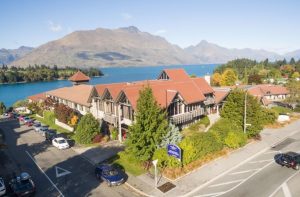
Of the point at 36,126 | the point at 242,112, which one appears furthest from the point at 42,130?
the point at 242,112

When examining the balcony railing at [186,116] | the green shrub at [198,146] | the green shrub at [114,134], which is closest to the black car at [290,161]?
the green shrub at [198,146]

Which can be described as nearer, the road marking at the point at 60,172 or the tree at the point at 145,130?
the tree at the point at 145,130

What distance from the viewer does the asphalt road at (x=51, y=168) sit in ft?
91.9

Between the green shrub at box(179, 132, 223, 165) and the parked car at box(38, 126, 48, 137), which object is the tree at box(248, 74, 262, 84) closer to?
the green shrub at box(179, 132, 223, 165)

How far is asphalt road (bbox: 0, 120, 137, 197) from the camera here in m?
28.0

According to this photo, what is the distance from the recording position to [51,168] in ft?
113

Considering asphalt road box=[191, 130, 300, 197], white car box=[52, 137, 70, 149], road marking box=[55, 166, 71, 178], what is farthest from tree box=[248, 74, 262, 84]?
road marking box=[55, 166, 71, 178]

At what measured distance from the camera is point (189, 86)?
47.0 metres

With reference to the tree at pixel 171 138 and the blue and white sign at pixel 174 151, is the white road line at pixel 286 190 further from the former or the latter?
the tree at pixel 171 138

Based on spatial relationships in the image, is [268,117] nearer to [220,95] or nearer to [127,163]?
[220,95]

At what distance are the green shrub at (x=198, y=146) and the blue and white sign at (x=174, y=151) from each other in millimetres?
2491

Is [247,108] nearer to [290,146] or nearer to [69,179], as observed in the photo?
[290,146]

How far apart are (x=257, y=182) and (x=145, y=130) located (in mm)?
13768

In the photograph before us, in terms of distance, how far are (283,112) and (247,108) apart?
90.6 feet
